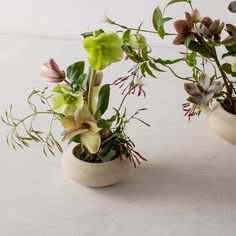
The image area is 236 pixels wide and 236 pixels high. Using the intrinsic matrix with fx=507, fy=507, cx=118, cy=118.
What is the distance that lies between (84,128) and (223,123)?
1.07ft

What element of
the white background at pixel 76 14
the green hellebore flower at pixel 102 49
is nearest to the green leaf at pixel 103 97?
the green hellebore flower at pixel 102 49

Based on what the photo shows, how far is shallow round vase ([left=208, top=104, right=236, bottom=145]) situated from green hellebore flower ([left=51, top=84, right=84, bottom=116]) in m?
0.34

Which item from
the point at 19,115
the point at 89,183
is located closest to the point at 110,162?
the point at 89,183

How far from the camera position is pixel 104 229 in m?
0.80

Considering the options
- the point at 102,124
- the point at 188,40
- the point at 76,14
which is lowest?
the point at 76,14

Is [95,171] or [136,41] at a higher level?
[136,41]

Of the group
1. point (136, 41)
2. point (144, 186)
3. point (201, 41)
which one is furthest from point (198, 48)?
point (144, 186)

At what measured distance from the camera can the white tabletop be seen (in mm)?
803

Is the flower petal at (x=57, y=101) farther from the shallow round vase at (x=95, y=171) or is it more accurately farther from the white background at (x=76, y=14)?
the white background at (x=76, y=14)

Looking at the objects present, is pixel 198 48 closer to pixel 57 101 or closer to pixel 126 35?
pixel 126 35

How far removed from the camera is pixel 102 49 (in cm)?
74

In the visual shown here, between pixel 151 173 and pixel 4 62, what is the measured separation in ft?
2.28

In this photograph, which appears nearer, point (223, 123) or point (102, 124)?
point (102, 124)

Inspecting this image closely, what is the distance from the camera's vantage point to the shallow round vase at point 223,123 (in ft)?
3.23
